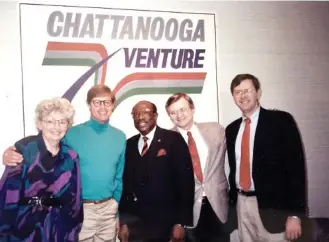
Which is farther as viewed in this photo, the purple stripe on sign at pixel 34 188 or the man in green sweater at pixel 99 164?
the man in green sweater at pixel 99 164

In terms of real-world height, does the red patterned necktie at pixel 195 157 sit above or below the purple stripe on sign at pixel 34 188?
above

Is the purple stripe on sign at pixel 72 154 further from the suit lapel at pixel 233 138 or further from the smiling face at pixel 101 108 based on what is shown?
the suit lapel at pixel 233 138

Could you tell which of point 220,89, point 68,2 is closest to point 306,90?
point 220,89

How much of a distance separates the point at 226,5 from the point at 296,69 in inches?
25.8

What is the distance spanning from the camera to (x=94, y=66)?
7.10 feet

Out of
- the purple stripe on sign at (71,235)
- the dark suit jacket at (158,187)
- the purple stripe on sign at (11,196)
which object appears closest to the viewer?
the purple stripe on sign at (11,196)

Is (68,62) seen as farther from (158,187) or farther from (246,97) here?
(246,97)

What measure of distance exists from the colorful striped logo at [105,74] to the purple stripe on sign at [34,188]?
1.69 ft

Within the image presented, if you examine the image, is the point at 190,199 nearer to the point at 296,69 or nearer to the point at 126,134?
the point at 126,134

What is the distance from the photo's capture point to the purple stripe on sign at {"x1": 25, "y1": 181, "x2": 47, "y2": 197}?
6.53ft

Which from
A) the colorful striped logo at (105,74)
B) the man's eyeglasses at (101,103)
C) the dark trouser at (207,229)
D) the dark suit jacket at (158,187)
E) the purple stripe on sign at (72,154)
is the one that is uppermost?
the colorful striped logo at (105,74)

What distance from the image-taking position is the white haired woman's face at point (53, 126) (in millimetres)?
2041

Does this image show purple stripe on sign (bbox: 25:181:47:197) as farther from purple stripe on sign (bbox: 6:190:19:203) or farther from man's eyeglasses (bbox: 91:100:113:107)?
man's eyeglasses (bbox: 91:100:113:107)

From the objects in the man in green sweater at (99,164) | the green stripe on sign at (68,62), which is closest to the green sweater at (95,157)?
the man in green sweater at (99,164)
